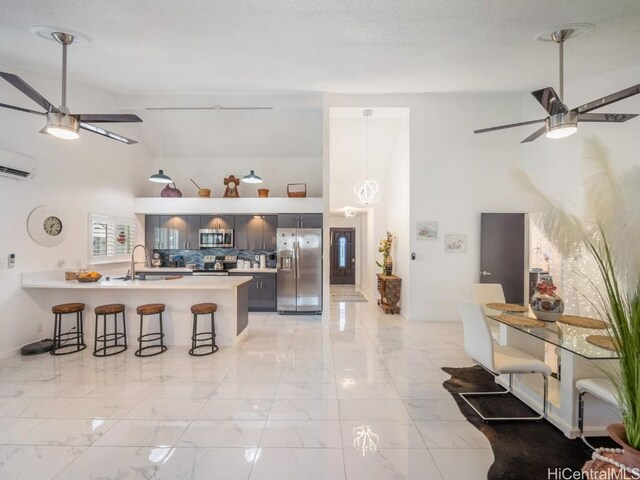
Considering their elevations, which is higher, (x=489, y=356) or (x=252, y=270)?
(x=252, y=270)

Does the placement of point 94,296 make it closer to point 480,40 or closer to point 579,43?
point 480,40

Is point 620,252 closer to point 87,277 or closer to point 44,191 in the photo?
point 87,277

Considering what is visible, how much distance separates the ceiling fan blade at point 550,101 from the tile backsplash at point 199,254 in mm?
5287

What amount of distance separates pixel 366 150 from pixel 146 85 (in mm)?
4455

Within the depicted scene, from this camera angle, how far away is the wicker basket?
6.30m

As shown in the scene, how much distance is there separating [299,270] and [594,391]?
15.3 ft

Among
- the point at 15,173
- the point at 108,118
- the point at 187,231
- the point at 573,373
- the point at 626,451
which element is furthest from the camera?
the point at 187,231

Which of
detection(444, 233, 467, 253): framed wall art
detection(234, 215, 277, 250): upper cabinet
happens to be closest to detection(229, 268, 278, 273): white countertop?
detection(234, 215, 277, 250): upper cabinet

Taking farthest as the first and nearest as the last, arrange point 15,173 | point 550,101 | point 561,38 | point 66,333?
point 66,333
point 15,173
point 561,38
point 550,101

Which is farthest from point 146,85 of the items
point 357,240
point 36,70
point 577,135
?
point 357,240

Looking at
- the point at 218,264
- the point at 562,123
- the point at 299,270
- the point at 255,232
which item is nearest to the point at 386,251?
the point at 299,270

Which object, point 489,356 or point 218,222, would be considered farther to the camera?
point 218,222

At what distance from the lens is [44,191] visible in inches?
166

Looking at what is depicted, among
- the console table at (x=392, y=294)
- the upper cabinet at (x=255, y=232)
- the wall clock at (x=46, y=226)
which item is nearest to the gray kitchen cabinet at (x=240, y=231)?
the upper cabinet at (x=255, y=232)
